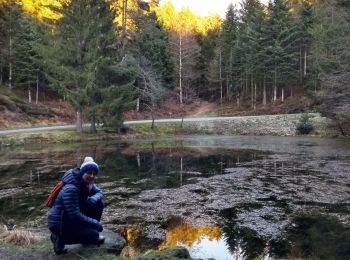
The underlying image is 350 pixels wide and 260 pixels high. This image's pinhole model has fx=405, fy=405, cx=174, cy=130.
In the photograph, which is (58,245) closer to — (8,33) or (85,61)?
(85,61)

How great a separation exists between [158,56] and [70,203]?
48041 mm

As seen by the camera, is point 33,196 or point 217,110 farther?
point 217,110

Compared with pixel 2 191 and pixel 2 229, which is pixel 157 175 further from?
pixel 2 229

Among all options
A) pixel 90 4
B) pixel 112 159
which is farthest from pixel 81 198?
pixel 90 4

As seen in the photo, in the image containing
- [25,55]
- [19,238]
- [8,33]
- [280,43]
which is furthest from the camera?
[280,43]

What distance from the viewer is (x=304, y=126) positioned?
4112cm

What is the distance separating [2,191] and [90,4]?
1018 inches

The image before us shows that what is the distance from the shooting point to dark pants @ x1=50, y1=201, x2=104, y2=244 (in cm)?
705

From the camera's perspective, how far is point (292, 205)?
42.8ft

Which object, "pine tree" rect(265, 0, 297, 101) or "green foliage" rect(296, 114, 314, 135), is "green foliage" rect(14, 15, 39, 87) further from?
"green foliage" rect(296, 114, 314, 135)

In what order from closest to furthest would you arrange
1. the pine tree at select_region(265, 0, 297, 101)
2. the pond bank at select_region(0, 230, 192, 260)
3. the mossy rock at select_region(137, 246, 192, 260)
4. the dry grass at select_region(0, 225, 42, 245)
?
1. the pond bank at select_region(0, 230, 192, 260)
2. the mossy rock at select_region(137, 246, 192, 260)
3. the dry grass at select_region(0, 225, 42, 245)
4. the pine tree at select_region(265, 0, 297, 101)

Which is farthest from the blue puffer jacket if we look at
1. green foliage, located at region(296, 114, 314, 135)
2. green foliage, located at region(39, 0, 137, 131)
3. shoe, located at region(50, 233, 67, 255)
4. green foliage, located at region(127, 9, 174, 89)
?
green foliage, located at region(127, 9, 174, 89)

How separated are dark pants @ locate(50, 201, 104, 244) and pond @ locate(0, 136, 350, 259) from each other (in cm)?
136

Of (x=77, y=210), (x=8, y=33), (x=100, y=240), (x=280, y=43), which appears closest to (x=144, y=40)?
(x=8, y=33)
